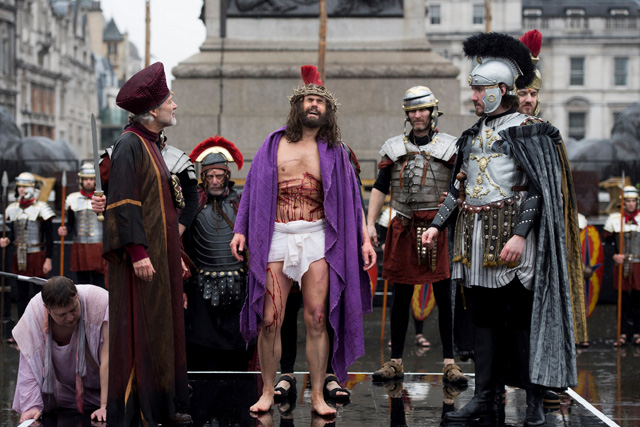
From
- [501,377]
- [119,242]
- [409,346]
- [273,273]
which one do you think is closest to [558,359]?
[501,377]

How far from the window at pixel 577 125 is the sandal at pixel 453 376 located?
6117 cm

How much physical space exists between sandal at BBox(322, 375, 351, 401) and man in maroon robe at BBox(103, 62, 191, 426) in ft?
3.66

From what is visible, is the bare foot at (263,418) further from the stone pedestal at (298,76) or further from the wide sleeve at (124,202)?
the stone pedestal at (298,76)

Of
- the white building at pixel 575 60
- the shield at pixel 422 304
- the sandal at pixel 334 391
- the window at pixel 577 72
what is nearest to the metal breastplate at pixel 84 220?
the shield at pixel 422 304

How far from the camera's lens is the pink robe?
6172mm

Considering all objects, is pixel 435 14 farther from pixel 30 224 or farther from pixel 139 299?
pixel 139 299

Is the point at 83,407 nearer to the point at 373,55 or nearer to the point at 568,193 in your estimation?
the point at 568,193

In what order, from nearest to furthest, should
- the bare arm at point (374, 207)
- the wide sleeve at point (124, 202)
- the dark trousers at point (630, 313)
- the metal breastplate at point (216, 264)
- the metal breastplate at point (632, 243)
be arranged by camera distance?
the wide sleeve at point (124, 202) → the bare arm at point (374, 207) → the metal breastplate at point (216, 264) → the dark trousers at point (630, 313) → the metal breastplate at point (632, 243)

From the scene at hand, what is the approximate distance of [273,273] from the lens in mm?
6070

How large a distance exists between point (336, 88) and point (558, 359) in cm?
970

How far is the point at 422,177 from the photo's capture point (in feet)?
24.7

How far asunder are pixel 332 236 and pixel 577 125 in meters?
63.2

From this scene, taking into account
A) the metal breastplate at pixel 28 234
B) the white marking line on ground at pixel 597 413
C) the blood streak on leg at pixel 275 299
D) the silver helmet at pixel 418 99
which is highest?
the silver helmet at pixel 418 99

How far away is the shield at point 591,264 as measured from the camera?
35.5ft
